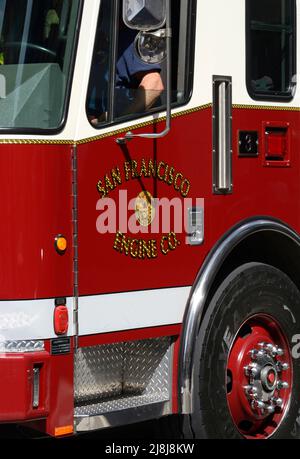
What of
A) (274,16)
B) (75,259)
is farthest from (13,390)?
(274,16)

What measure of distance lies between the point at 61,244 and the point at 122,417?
964 mm

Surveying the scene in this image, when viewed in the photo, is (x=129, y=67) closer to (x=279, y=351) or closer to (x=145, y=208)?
(x=145, y=208)

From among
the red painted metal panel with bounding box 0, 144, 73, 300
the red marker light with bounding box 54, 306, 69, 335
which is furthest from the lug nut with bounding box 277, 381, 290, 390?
the red painted metal panel with bounding box 0, 144, 73, 300

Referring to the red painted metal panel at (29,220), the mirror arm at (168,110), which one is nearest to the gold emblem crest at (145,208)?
the mirror arm at (168,110)

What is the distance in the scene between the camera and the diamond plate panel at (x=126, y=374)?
468 centimetres

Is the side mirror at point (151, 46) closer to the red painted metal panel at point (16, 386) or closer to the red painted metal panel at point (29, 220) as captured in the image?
the red painted metal panel at point (29, 220)

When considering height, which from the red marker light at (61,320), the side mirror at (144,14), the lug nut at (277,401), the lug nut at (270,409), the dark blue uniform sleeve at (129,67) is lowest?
the lug nut at (270,409)

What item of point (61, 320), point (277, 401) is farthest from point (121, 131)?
point (277, 401)

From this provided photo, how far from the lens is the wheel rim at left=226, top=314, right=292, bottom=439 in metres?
5.16

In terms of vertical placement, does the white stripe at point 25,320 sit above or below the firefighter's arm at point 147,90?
below

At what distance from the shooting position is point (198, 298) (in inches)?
194

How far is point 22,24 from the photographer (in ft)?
14.5
